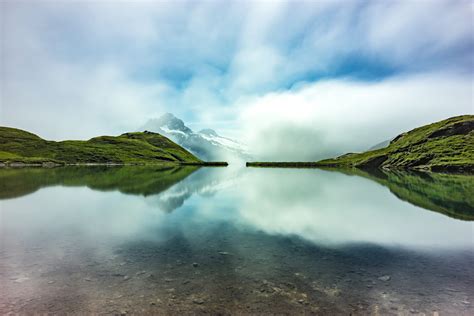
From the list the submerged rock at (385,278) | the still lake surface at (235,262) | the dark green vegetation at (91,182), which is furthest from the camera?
the dark green vegetation at (91,182)

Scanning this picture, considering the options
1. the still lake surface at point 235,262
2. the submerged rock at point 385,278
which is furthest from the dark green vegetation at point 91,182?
the submerged rock at point 385,278

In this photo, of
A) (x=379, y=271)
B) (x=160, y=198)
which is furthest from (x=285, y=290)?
(x=160, y=198)

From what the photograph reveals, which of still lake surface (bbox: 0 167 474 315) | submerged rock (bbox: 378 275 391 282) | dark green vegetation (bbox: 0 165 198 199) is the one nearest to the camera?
still lake surface (bbox: 0 167 474 315)

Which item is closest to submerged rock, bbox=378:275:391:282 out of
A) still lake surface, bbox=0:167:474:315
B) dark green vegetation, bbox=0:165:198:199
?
still lake surface, bbox=0:167:474:315

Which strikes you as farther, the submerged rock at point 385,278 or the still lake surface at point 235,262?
the submerged rock at point 385,278

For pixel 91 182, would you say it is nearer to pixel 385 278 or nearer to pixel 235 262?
pixel 235 262

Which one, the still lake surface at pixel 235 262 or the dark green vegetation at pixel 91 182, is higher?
the dark green vegetation at pixel 91 182

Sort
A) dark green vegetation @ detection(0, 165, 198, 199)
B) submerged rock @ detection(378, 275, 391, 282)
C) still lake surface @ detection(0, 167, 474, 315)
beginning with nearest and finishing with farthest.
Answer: still lake surface @ detection(0, 167, 474, 315) → submerged rock @ detection(378, 275, 391, 282) → dark green vegetation @ detection(0, 165, 198, 199)

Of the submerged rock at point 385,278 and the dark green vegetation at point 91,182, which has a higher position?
the dark green vegetation at point 91,182

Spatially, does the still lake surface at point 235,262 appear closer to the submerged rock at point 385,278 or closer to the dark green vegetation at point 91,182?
the submerged rock at point 385,278

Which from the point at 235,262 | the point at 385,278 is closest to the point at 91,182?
the point at 235,262

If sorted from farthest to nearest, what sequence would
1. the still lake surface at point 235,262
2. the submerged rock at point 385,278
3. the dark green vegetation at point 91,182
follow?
the dark green vegetation at point 91,182, the submerged rock at point 385,278, the still lake surface at point 235,262

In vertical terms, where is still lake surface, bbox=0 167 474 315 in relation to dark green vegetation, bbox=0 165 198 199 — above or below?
below

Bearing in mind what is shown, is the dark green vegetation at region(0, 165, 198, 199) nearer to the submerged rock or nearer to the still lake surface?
the still lake surface
